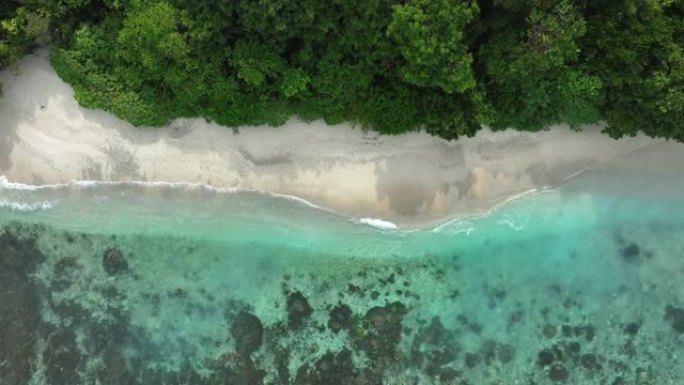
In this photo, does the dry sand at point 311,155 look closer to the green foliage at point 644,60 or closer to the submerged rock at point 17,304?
the green foliage at point 644,60

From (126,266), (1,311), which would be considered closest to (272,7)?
(126,266)

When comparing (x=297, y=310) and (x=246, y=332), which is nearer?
(x=246, y=332)

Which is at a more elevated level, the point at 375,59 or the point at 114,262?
the point at 375,59

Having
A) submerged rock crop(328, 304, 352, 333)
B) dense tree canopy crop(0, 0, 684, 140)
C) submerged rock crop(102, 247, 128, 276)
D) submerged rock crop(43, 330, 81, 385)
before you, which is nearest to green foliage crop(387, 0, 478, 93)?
dense tree canopy crop(0, 0, 684, 140)

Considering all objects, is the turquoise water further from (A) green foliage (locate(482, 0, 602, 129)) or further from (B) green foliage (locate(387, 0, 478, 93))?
(B) green foliage (locate(387, 0, 478, 93))

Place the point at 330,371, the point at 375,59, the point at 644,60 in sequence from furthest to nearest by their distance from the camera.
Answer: the point at 330,371
the point at 375,59
the point at 644,60

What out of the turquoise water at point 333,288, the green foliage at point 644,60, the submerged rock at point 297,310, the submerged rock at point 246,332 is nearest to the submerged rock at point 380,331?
the turquoise water at point 333,288

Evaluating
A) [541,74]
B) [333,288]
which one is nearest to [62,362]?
[333,288]

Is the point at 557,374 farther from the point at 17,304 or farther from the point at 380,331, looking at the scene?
the point at 17,304
